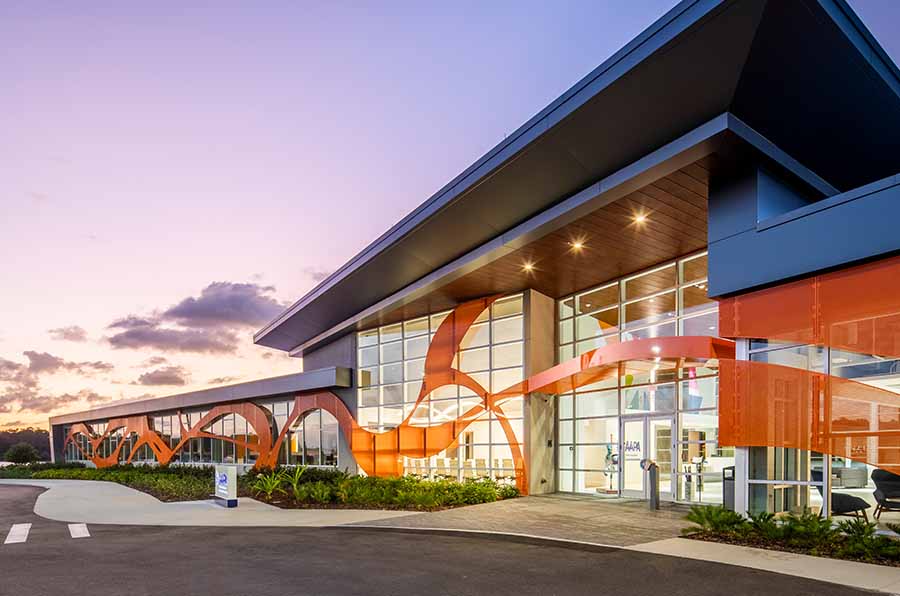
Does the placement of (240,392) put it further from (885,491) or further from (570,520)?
(885,491)

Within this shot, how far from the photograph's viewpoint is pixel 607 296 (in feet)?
65.4

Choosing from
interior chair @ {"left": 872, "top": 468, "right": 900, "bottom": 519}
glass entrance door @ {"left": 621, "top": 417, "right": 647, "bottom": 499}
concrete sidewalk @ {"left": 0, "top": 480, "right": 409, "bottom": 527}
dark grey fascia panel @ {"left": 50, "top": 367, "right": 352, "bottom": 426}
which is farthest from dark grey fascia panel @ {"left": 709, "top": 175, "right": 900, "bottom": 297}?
dark grey fascia panel @ {"left": 50, "top": 367, "right": 352, "bottom": 426}

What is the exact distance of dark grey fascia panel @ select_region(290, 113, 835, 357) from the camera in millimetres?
11516

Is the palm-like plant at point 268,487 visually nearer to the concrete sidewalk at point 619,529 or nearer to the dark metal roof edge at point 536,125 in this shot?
the concrete sidewalk at point 619,529

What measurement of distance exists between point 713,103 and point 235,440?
30.6m

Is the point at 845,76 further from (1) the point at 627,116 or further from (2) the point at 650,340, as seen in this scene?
(2) the point at 650,340

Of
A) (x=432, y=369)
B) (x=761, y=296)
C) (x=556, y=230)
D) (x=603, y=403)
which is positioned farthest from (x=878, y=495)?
(x=432, y=369)

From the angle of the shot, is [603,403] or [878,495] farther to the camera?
[603,403]

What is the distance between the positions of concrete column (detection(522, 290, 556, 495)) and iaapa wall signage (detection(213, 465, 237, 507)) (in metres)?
8.42

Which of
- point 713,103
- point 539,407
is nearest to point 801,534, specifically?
point 713,103

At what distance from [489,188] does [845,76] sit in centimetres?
733

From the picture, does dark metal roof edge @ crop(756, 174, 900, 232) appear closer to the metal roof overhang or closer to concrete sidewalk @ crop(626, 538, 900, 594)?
the metal roof overhang

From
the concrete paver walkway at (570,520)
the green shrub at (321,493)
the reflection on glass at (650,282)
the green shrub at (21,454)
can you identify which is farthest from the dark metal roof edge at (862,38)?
the green shrub at (21,454)

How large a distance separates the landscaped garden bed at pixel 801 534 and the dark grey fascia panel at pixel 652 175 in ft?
20.2
